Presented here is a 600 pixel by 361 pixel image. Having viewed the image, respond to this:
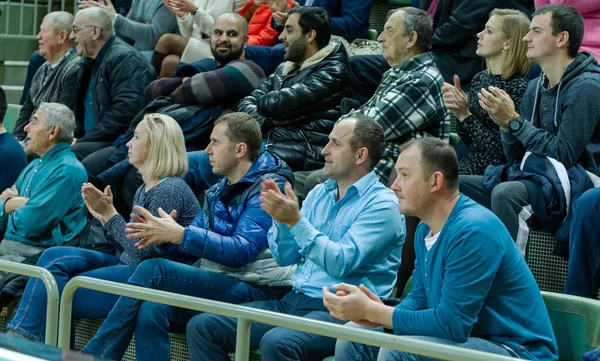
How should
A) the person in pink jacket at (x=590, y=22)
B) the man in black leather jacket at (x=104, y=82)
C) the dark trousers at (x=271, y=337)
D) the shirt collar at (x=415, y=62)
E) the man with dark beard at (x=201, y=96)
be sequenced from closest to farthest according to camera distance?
the dark trousers at (x=271, y=337)
the shirt collar at (x=415, y=62)
the person in pink jacket at (x=590, y=22)
the man with dark beard at (x=201, y=96)
the man in black leather jacket at (x=104, y=82)

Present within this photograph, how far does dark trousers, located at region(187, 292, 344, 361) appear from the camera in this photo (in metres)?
4.07

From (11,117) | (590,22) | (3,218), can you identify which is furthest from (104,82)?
(590,22)

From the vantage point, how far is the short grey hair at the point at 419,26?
566cm

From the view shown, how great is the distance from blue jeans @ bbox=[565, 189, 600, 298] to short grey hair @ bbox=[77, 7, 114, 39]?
158 inches

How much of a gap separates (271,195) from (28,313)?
1686 millimetres

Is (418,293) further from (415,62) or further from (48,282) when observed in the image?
(415,62)

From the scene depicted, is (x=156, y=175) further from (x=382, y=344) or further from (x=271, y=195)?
(x=382, y=344)

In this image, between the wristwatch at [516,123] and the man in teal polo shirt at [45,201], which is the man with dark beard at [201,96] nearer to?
the man in teal polo shirt at [45,201]

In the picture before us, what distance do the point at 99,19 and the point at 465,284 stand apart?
4621 mm

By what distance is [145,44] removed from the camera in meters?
8.26

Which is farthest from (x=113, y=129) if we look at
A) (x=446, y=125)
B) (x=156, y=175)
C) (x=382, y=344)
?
(x=382, y=344)

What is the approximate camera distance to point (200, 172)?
6219 millimetres

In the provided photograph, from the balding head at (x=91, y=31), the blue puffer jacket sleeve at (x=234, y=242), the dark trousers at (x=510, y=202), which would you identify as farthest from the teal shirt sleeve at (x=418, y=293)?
the balding head at (x=91, y=31)

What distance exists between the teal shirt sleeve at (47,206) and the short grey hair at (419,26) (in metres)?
2.04
